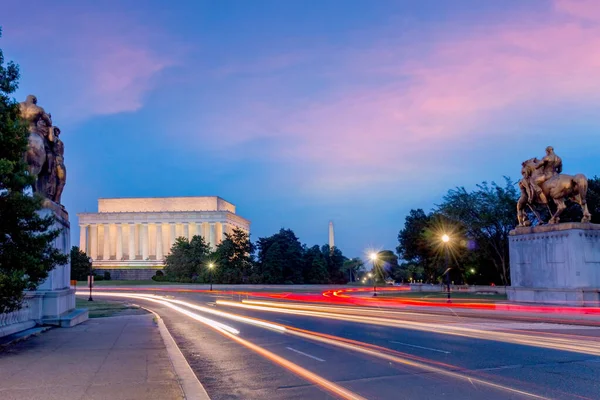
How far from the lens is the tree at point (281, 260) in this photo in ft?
299

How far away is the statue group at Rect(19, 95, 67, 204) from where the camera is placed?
21.2 m

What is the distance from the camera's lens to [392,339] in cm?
1694

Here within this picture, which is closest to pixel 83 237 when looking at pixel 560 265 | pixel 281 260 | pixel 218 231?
pixel 218 231

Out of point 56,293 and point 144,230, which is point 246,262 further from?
point 56,293

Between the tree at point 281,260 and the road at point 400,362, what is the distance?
229ft

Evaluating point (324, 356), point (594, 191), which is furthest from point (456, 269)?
point (324, 356)

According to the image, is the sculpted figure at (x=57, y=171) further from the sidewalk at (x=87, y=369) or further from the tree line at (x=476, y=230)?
the tree line at (x=476, y=230)

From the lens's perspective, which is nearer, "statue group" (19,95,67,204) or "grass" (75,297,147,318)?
"statue group" (19,95,67,204)

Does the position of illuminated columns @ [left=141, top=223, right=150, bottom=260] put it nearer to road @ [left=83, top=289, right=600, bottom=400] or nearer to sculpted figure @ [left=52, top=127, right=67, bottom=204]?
sculpted figure @ [left=52, top=127, right=67, bottom=204]

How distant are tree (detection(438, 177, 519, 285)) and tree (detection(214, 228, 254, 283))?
38.0 metres

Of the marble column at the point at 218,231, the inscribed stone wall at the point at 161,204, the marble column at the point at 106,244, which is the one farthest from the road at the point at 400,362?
the marble column at the point at 106,244

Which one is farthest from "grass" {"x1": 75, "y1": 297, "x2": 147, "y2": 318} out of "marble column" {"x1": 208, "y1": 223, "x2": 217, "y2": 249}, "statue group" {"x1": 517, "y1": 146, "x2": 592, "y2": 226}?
"marble column" {"x1": 208, "y1": 223, "x2": 217, "y2": 249}

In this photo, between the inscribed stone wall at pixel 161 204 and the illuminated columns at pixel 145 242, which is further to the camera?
the inscribed stone wall at pixel 161 204

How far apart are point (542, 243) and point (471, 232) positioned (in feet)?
98.1
